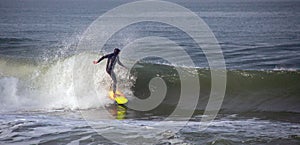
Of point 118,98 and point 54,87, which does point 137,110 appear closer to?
point 118,98

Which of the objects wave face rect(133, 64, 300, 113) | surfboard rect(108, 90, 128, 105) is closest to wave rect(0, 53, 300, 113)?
wave face rect(133, 64, 300, 113)

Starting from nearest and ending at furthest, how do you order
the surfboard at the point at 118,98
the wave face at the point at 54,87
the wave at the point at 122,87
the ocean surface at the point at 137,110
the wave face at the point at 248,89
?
the ocean surface at the point at 137,110
the wave face at the point at 248,89
the wave at the point at 122,87
the surfboard at the point at 118,98
the wave face at the point at 54,87

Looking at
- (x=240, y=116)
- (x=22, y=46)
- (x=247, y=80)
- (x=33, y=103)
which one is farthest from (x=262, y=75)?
(x=22, y=46)

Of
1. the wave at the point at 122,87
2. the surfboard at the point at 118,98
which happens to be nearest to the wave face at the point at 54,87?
the wave at the point at 122,87

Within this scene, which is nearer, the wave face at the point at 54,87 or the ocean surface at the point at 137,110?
the ocean surface at the point at 137,110

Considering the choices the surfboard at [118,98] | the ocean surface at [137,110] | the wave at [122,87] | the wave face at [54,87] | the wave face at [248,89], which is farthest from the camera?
the wave face at [54,87]

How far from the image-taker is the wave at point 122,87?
1534 centimetres

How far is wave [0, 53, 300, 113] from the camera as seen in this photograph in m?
15.3

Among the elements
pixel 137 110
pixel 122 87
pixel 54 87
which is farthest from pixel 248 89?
pixel 54 87

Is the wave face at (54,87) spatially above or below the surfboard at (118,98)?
above

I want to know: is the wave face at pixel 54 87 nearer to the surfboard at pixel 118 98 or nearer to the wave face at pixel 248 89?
the surfboard at pixel 118 98

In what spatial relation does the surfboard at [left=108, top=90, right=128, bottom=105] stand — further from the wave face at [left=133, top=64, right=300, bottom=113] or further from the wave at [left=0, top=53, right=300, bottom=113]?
the wave face at [left=133, top=64, right=300, bottom=113]

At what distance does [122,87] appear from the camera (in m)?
17.8

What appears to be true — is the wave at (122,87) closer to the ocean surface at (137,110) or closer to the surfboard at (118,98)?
the ocean surface at (137,110)
